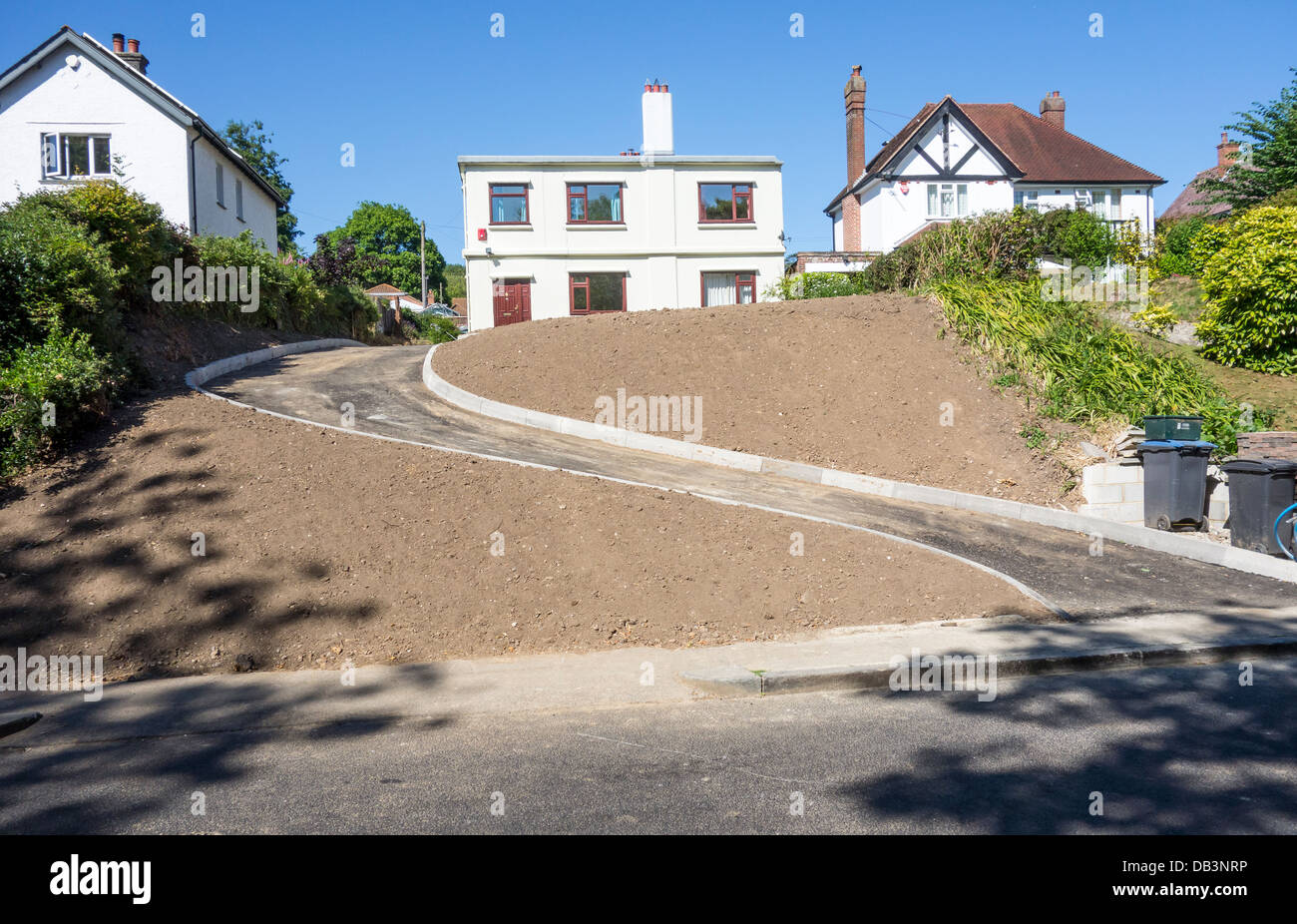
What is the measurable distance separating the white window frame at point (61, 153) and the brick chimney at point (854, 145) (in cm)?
3042

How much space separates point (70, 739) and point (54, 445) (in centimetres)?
535

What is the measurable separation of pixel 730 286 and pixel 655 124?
6.18 meters

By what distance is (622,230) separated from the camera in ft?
96.8

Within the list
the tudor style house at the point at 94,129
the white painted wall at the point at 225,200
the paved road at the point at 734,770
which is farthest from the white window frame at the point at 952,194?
the paved road at the point at 734,770

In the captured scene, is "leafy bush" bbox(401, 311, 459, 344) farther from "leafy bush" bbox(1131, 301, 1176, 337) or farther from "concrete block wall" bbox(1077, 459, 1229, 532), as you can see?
"concrete block wall" bbox(1077, 459, 1229, 532)

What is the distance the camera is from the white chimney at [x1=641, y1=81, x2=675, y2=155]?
1160 inches

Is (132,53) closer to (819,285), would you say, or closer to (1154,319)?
(819,285)

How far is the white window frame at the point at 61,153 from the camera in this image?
2633 centimetres

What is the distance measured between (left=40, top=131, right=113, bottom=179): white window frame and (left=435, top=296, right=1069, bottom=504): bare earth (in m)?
17.1

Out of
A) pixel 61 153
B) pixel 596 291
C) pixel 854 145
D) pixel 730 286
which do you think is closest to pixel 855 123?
pixel 854 145

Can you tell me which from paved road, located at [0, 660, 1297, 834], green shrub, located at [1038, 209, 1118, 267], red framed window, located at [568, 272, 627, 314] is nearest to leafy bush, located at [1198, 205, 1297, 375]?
green shrub, located at [1038, 209, 1118, 267]

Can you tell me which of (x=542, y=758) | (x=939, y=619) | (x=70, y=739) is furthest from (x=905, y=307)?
(x=70, y=739)
